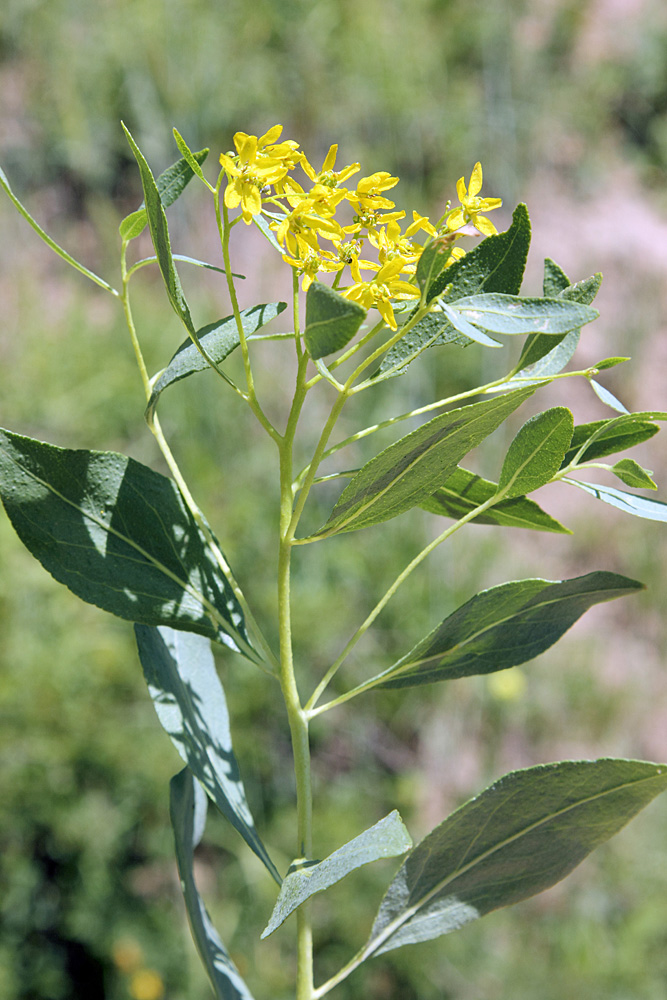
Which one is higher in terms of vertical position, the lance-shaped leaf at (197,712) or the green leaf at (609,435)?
the green leaf at (609,435)

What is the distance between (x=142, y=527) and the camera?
1.36ft

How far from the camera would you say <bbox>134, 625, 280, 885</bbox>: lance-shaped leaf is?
426 millimetres

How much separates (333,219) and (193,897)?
38 centimetres

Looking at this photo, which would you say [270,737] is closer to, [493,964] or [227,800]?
[493,964]

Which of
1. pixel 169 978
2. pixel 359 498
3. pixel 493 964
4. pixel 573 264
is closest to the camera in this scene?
pixel 359 498

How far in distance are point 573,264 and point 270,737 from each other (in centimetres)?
203

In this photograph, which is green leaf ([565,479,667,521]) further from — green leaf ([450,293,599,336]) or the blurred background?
the blurred background

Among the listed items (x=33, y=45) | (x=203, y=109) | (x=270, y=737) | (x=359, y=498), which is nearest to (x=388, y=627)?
(x=270, y=737)

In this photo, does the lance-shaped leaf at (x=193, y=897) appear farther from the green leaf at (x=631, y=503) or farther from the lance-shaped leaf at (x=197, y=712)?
the green leaf at (x=631, y=503)

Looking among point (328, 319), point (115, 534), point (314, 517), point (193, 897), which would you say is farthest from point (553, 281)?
point (314, 517)

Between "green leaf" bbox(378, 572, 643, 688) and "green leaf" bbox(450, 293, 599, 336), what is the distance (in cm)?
14

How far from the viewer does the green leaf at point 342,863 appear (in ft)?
1.07

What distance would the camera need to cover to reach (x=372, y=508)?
37 centimetres

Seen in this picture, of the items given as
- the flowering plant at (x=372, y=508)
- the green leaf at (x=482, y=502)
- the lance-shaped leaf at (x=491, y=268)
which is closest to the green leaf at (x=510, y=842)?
the flowering plant at (x=372, y=508)
